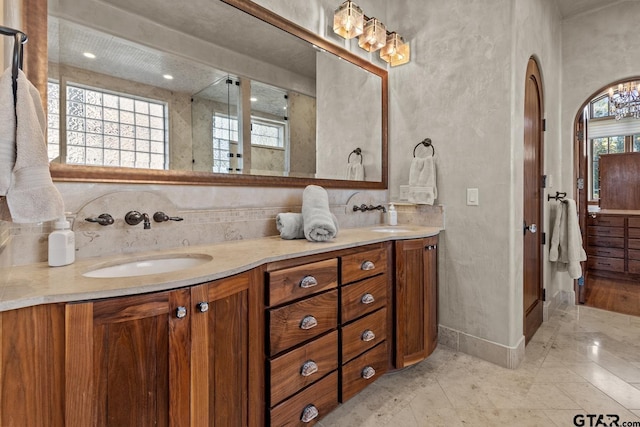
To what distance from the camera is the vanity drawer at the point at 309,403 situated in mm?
1306

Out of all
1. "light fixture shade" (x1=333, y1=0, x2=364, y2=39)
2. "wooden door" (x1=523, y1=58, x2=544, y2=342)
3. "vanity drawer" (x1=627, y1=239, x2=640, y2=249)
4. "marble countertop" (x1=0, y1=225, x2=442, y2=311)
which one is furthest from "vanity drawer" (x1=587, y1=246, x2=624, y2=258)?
"marble countertop" (x1=0, y1=225, x2=442, y2=311)

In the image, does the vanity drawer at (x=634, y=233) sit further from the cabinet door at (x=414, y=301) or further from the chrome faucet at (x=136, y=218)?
the chrome faucet at (x=136, y=218)

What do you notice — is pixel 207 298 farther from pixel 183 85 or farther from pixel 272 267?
pixel 183 85

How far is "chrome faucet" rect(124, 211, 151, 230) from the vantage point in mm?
1349

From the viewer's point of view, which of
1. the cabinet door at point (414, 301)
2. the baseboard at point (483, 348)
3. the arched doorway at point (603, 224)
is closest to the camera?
the cabinet door at point (414, 301)

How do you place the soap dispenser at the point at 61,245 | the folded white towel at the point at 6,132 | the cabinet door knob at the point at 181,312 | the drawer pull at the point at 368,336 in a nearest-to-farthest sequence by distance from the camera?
1. the folded white towel at the point at 6,132
2. the cabinet door knob at the point at 181,312
3. the soap dispenser at the point at 61,245
4. the drawer pull at the point at 368,336

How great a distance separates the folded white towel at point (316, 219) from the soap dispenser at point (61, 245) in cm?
98

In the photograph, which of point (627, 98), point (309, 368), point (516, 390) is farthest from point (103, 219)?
point (627, 98)

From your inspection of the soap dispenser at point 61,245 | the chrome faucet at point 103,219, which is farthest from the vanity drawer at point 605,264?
the soap dispenser at point 61,245

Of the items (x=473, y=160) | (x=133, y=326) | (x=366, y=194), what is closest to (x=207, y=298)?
(x=133, y=326)

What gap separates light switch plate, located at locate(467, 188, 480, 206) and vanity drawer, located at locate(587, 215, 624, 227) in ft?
11.0

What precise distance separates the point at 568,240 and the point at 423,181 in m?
1.57

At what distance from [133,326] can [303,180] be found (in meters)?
1.40

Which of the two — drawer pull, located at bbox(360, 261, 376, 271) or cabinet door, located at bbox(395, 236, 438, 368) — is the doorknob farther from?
drawer pull, located at bbox(360, 261, 376, 271)
